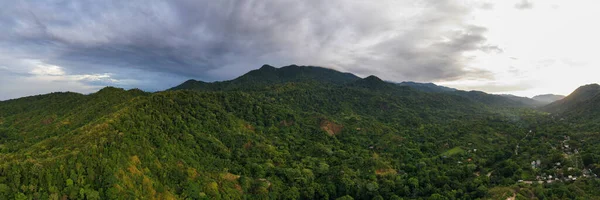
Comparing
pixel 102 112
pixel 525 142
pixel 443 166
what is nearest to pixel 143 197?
pixel 102 112

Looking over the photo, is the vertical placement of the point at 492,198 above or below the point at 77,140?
below

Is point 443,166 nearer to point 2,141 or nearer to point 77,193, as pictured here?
point 77,193

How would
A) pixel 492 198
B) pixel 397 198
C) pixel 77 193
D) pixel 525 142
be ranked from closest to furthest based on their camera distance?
pixel 77 193 → pixel 492 198 → pixel 397 198 → pixel 525 142

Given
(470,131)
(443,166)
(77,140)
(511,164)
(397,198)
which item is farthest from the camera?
(470,131)

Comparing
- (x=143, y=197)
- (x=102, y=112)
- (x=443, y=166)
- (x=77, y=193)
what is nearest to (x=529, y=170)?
(x=443, y=166)

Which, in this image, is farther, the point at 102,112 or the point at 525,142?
the point at 525,142

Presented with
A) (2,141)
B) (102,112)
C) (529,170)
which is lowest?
(529,170)
